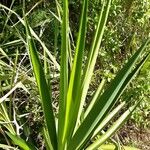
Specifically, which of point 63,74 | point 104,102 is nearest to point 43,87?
point 63,74

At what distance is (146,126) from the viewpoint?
3172 millimetres

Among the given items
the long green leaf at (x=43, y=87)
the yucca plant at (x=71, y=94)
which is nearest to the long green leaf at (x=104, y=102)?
the yucca plant at (x=71, y=94)

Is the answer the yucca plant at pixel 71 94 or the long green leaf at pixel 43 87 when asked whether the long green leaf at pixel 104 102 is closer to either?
the yucca plant at pixel 71 94

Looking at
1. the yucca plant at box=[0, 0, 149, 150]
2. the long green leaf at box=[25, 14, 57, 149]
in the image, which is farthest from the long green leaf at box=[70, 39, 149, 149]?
the long green leaf at box=[25, 14, 57, 149]

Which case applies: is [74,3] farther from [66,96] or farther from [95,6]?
[66,96]

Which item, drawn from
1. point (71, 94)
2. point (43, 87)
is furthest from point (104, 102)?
point (43, 87)

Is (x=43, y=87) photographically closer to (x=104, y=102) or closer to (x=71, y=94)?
(x=71, y=94)

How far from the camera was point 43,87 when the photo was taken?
1.77 metres

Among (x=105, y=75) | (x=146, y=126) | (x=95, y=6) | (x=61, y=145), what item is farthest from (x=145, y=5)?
(x=61, y=145)

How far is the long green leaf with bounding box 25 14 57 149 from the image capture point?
67.0 inches

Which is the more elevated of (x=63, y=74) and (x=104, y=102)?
(x=63, y=74)

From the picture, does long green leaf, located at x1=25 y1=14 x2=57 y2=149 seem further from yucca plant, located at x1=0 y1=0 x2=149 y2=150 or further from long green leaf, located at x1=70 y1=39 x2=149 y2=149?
long green leaf, located at x1=70 y1=39 x2=149 y2=149

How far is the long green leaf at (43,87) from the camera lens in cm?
170

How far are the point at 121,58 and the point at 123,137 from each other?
0.54 metres
